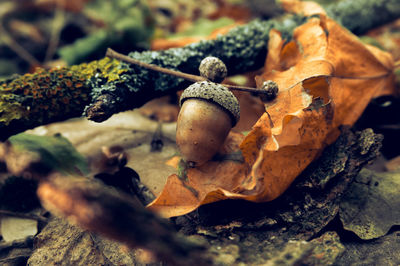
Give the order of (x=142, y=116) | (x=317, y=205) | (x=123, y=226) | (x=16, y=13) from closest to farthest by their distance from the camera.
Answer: (x=123, y=226) → (x=317, y=205) → (x=142, y=116) → (x=16, y=13)

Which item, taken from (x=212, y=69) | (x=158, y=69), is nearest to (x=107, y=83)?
(x=158, y=69)

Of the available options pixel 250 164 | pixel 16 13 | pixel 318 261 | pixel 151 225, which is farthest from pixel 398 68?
pixel 16 13

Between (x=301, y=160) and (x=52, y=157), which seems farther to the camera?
(x=52, y=157)

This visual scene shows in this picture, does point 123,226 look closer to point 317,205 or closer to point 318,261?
point 318,261

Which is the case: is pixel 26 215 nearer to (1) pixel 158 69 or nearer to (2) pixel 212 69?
(1) pixel 158 69

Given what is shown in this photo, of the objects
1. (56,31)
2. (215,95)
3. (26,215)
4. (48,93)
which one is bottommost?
(26,215)

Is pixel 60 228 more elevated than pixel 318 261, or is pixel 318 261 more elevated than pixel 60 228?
pixel 318 261

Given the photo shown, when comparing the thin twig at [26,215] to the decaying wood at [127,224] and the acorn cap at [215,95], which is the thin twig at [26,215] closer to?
the decaying wood at [127,224]
